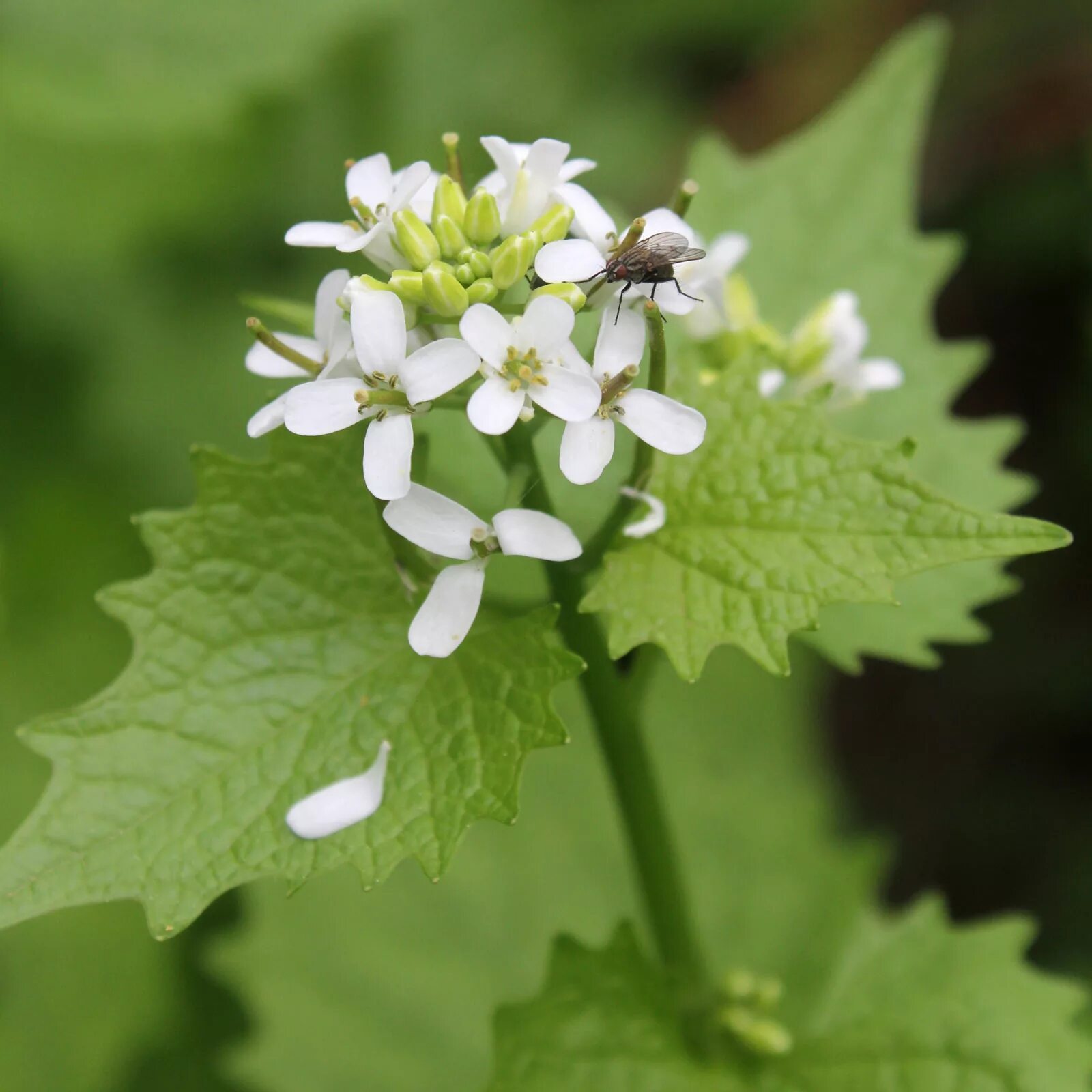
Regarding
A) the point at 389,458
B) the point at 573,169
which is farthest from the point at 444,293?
the point at 573,169

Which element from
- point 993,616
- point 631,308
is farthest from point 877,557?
point 993,616

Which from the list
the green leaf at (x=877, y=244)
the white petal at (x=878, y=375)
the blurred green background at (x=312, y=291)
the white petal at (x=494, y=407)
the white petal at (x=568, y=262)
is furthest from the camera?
the blurred green background at (x=312, y=291)

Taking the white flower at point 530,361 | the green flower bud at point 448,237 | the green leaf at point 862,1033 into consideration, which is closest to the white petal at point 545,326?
the white flower at point 530,361

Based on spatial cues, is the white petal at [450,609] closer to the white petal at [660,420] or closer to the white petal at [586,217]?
the white petal at [660,420]

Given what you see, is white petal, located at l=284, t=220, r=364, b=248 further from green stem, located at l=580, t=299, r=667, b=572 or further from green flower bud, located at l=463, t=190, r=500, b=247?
green stem, located at l=580, t=299, r=667, b=572

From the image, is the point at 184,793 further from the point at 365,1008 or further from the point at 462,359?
the point at 365,1008

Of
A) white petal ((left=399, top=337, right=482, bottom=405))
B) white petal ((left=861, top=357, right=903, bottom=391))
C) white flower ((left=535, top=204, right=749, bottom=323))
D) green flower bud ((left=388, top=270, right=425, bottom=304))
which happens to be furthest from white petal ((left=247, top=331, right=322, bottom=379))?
white petal ((left=861, top=357, right=903, bottom=391))

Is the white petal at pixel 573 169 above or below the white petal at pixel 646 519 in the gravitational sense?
above
